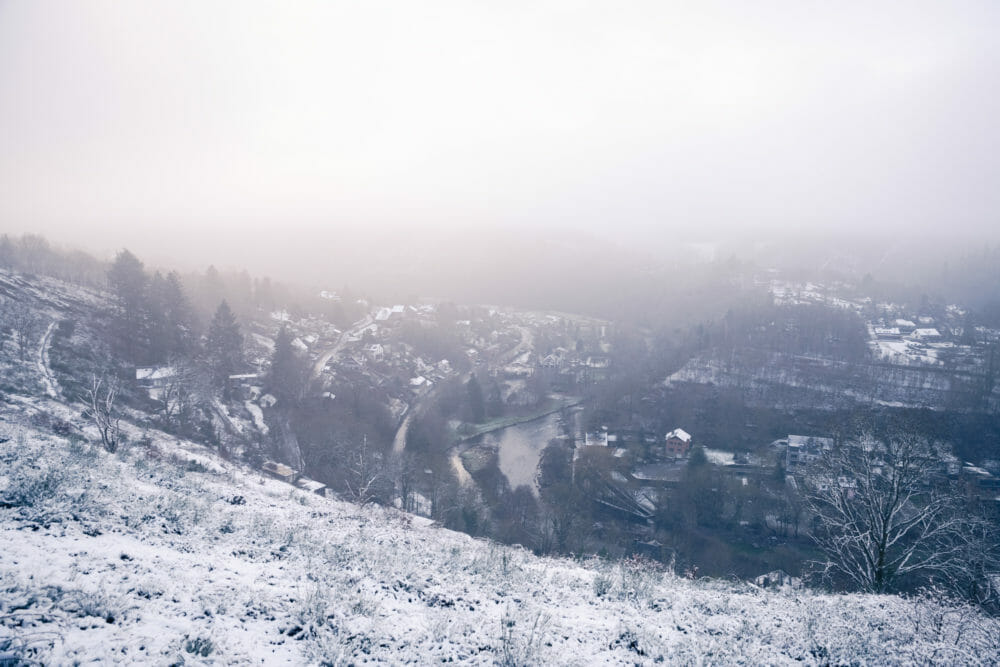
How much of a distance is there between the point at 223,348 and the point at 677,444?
42013 millimetres

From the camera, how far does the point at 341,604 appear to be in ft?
Result: 27.1

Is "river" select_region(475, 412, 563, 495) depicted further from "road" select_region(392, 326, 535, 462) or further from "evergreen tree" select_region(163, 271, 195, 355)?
"evergreen tree" select_region(163, 271, 195, 355)

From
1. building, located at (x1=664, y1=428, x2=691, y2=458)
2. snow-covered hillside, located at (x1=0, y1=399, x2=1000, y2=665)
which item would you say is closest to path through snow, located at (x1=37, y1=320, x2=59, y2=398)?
snow-covered hillside, located at (x1=0, y1=399, x2=1000, y2=665)

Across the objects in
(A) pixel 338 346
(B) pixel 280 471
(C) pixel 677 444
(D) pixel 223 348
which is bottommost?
(B) pixel 280 471

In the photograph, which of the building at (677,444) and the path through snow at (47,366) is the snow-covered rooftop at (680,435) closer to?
the building at (677,444)

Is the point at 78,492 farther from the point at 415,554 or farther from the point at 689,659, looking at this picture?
the point at 689,659

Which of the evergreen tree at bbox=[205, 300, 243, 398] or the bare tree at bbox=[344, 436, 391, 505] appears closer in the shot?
the bare tree at bbox=[344, 436, 391, 505]

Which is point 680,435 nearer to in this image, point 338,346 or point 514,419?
point 514,419

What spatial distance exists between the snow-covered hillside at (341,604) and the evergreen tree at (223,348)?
30.3 m

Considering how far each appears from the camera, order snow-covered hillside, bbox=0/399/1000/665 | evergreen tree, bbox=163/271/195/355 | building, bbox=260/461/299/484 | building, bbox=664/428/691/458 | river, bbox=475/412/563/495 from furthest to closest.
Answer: evergreen tree, bbox=163/271/195/355
building, bbox=664/428/691/458
river, bbox=475/412/563/495
building, bbox=260/461/299/484
snow-covered hillside, bbox=0/399/1000/665

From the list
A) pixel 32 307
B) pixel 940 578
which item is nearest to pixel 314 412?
pixel 32 307

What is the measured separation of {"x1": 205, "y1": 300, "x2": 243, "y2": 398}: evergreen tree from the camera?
41906 millimetres

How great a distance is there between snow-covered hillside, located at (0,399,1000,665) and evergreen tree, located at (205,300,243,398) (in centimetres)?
3032

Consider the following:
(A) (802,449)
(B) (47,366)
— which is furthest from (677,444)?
(B) (47,366)
